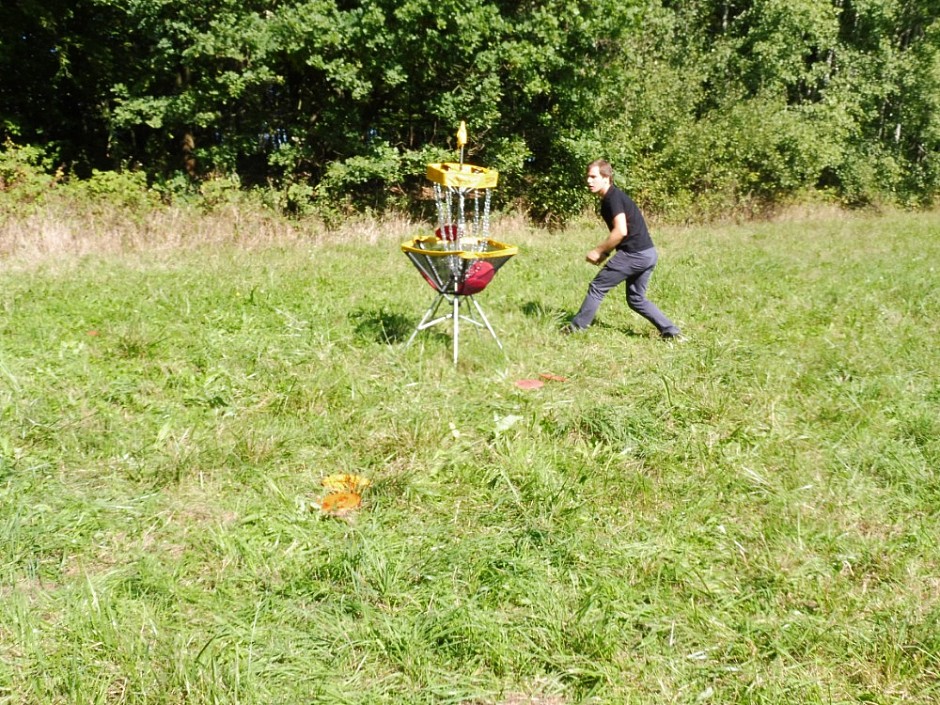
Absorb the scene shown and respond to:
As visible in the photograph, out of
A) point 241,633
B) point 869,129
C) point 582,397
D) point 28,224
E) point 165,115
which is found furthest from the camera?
point 869,129

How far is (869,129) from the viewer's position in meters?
24.9

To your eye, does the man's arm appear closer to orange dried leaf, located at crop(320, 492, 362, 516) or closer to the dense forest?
orange dried leaf, located at crop(320, 492, 362, 516)

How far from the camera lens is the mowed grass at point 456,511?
7.75 feet

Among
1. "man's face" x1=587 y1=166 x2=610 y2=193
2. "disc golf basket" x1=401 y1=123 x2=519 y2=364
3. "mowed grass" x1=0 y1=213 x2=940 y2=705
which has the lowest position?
"mowed grass" x1=0 y1=213 x2=940 y2=705

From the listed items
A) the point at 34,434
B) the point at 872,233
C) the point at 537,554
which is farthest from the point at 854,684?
the point at 872,233

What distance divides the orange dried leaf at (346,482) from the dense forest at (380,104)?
9942mm

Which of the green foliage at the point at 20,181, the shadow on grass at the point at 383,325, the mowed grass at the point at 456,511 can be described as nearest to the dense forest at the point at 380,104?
the green foliage at the point at 20,181

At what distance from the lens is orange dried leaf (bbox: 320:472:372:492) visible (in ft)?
11.5

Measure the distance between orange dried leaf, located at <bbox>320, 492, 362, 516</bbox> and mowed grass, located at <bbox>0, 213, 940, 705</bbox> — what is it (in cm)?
7

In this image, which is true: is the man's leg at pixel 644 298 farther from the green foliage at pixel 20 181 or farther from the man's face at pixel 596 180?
the green foliage at pixel 20 181

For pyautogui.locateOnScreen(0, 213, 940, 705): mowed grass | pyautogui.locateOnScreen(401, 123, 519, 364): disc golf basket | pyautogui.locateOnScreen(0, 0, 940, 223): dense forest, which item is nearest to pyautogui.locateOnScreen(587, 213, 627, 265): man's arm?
pyautogui.locateOnScreen(0, 213, 940, 705): mowed grass

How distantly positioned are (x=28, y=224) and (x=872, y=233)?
16498mm

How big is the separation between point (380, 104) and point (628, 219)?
9.86 m

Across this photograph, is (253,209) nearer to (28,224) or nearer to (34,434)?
(28,224)
